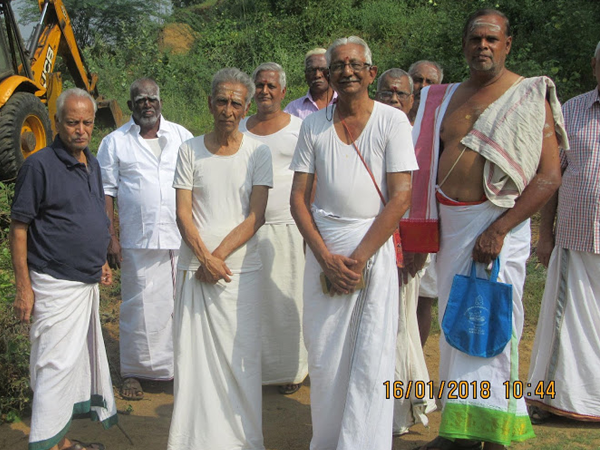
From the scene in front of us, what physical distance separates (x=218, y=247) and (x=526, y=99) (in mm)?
1798

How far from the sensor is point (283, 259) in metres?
4.69

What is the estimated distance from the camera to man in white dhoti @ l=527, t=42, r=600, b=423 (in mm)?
3994

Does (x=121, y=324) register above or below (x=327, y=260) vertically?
below

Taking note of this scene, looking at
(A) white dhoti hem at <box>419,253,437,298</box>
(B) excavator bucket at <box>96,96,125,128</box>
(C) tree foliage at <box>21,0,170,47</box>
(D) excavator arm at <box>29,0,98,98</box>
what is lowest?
(A) white dhoti hem at <box>419,253,437,298</box>

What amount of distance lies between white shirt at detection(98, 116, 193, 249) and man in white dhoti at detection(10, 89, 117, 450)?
105 centimetres

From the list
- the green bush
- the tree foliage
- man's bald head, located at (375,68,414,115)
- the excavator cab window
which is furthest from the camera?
the tree foliage

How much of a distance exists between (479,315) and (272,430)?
1.63 meters

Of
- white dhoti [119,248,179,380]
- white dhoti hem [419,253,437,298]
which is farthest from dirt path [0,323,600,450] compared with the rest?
white dhoti hem [419,253,437,298]

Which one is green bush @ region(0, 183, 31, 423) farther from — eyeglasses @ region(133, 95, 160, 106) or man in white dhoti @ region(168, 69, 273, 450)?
eyeglasses @ region(133, 95, 160, 106)

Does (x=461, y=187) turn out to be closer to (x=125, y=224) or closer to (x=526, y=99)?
A: (x=526, y=99)

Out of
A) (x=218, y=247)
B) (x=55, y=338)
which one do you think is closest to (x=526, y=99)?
(x=218, y=247)

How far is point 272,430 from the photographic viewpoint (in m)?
4.16

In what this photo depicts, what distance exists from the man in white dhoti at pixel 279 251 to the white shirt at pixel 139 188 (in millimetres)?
671

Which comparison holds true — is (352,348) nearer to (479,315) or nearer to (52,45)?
(479,315)
